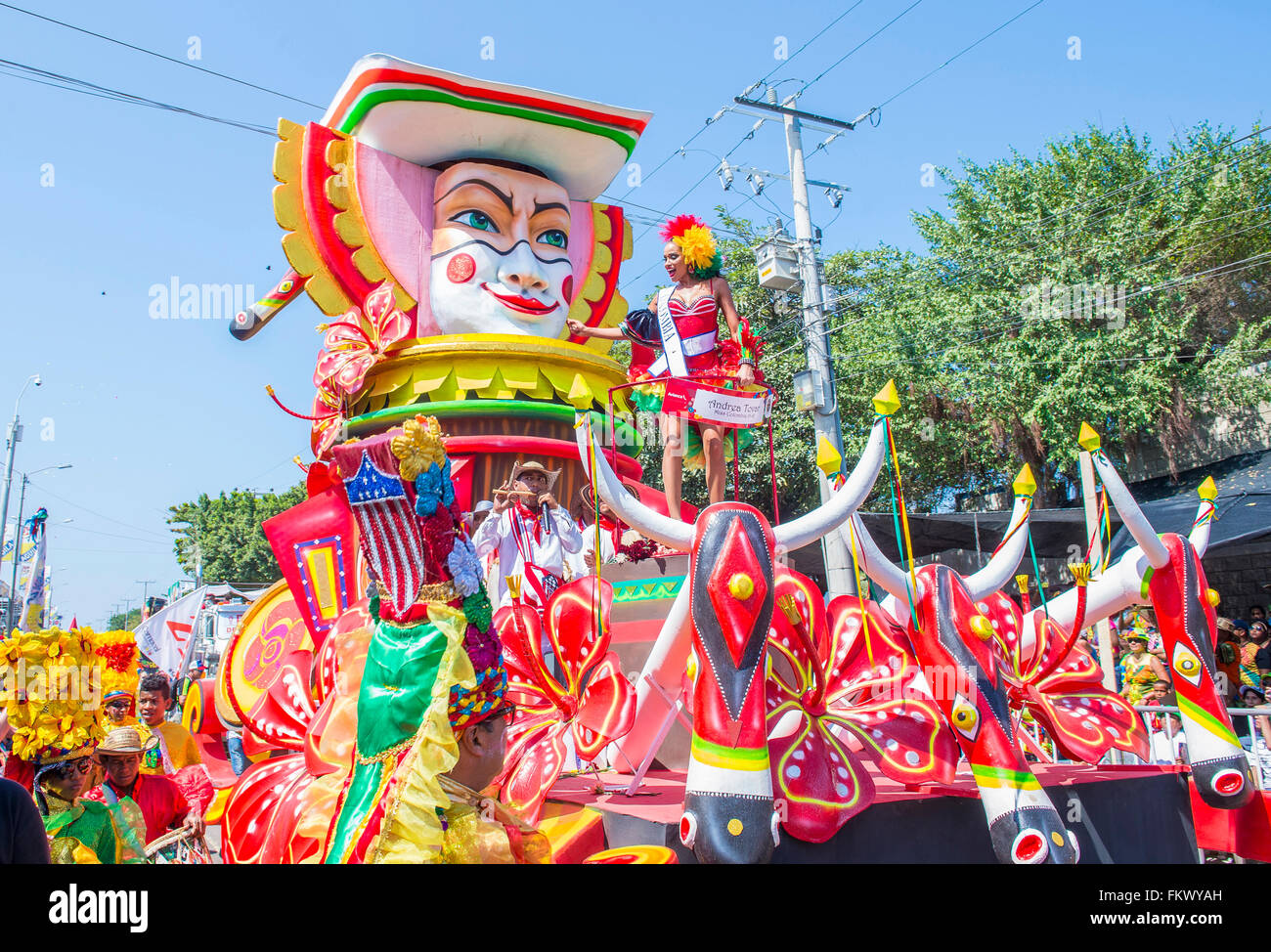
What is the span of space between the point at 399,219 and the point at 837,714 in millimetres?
5348

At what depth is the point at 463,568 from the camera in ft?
10.3

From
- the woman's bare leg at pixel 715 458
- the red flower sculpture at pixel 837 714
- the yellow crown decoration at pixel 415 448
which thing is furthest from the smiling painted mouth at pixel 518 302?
the yellow crown decoration at pixel 415 448

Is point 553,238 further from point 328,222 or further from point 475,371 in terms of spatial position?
point 328,222

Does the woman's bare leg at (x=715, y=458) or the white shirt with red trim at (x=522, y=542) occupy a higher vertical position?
the woman's bare leg at (x=715, y=458)

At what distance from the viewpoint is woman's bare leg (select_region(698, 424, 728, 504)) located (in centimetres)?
541

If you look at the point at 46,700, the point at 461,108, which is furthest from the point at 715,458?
the point at 461,108

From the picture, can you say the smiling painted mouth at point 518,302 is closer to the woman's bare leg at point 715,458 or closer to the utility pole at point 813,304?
the woman's bare leg at point 715,458

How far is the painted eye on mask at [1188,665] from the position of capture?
15.9ft

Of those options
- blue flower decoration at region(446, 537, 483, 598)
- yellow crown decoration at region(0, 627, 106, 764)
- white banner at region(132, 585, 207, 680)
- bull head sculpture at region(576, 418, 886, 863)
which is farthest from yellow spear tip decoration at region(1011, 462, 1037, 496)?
white banner at region(132, 585, 207, 680)

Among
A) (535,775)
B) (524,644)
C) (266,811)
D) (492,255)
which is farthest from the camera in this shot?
(492,255)

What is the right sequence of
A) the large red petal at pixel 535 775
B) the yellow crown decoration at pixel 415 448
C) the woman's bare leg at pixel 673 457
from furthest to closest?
1. the woman's bare leg at pixel 673 457
2. the large red petal at pixel 535 775
3. the yellow crown decoration at pixel 415 448

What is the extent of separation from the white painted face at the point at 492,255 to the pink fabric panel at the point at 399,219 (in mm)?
93
